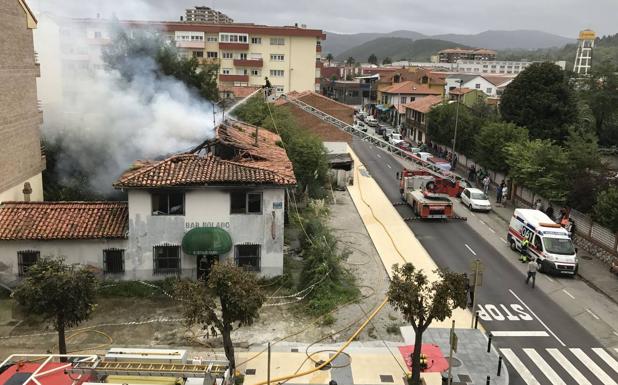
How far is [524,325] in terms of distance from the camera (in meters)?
20.0

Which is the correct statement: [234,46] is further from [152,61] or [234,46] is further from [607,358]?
[607,358]

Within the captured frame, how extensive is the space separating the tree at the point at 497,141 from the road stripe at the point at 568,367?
23.7 metres

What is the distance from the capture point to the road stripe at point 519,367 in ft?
53.5

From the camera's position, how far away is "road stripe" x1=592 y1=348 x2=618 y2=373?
17294 mm

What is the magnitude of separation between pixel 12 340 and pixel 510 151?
3142 cm

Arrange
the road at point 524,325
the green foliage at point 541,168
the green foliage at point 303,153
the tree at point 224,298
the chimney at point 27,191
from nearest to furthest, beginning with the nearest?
the tree at point 224,298 < the road at point 524,325 < the chimney at point 27,191 < the green foliage at point 541,168 < the green foliage at point 303,153

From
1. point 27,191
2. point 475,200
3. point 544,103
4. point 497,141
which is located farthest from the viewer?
point 544,103

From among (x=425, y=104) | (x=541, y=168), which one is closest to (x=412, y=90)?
(x=425, y=104)

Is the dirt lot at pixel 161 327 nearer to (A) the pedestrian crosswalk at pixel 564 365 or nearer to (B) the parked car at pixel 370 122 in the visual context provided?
(A) the pedestrian crosswalk at pixel 564 365

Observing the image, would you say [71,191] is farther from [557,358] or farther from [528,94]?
[528,94]

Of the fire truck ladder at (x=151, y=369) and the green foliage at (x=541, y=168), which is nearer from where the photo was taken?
the fire truck ladder at (x=151, y=369)

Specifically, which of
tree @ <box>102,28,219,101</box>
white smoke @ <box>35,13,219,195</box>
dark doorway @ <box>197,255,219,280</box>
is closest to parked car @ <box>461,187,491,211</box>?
white smoke @ <box>35,13,219,195</box>

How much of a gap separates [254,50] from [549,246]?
6627 centimetres

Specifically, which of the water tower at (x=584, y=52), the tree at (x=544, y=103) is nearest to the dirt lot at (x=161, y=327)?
the tree at (x=544, y=103)
